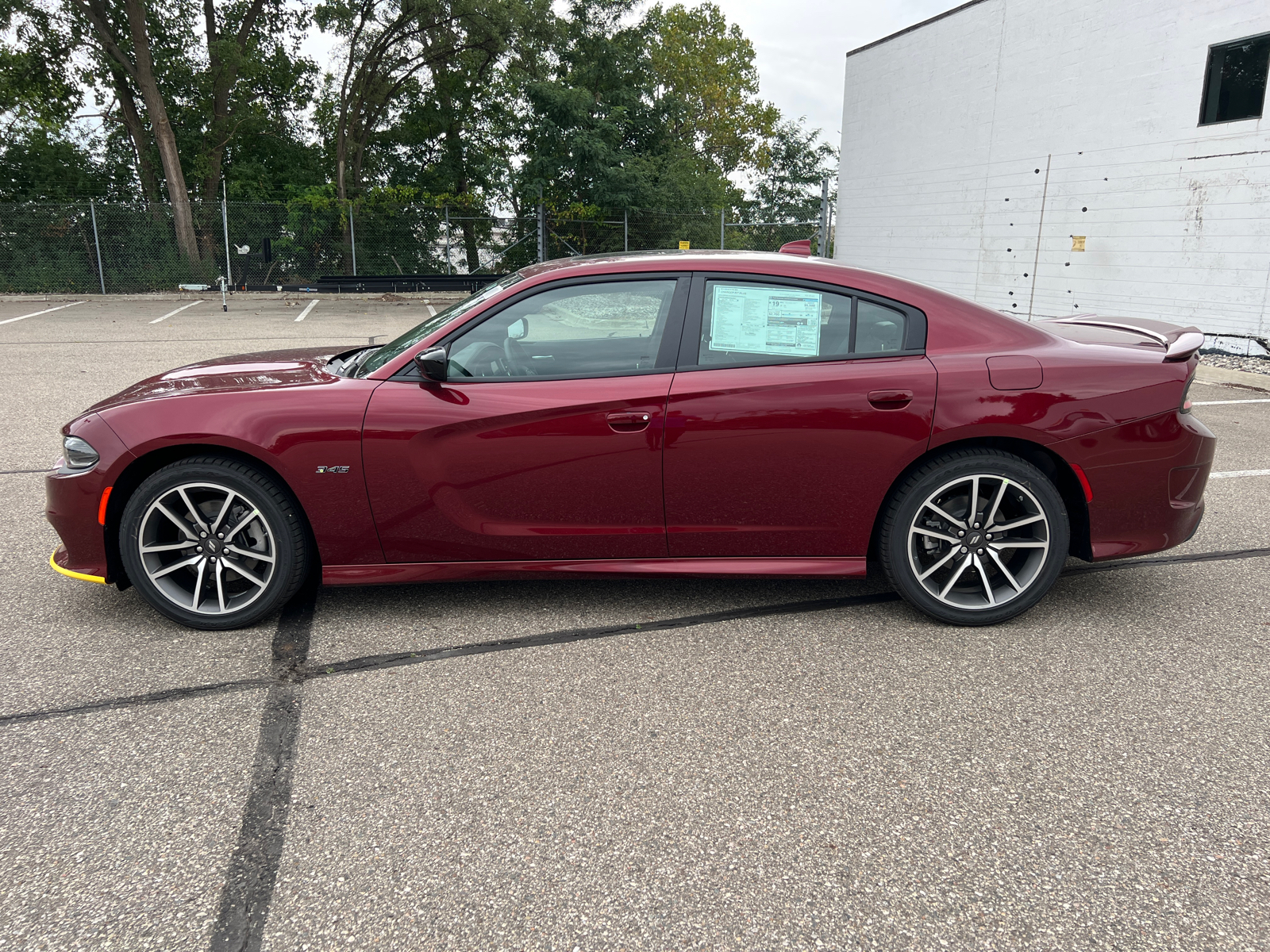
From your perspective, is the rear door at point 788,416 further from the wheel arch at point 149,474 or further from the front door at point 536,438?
the wheel arch at point 149,474

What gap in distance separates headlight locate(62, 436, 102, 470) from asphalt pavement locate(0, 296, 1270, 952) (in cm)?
68

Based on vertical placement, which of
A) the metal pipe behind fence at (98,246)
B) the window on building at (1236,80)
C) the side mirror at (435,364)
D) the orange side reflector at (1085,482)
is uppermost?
the window on building at (1236,80)

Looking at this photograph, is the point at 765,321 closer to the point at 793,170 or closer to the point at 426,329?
the point at 426,329

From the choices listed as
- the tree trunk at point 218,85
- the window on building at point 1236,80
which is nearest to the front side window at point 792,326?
the window on building at point 1236,80

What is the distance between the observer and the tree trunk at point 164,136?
72.3ft

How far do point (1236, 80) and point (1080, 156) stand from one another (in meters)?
2.74

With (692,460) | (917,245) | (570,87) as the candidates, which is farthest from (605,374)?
(570,87)

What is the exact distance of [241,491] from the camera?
3398mm

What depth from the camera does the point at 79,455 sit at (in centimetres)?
341

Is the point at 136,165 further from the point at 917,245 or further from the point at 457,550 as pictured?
the point at 457,550

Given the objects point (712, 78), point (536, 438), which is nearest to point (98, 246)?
point (536, 438)

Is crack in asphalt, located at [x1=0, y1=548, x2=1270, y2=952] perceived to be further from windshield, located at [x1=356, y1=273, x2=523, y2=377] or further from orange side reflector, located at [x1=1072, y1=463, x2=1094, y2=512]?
windshield, located at [x1=356, y1=273, x2=523, y2=377]

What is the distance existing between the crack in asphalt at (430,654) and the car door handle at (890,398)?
944mm

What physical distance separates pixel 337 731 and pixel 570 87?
2431 cm
